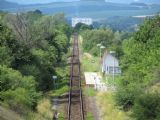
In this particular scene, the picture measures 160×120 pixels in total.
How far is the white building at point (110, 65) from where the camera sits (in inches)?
2569

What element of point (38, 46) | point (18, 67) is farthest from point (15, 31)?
point (18, 67)

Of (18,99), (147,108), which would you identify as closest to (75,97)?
(18,99)

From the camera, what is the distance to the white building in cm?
6525

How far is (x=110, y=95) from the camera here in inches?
1817

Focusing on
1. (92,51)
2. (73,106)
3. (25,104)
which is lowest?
(92,51)

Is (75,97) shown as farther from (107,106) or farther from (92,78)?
(92,78)

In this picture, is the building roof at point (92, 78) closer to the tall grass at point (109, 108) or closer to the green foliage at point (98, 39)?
the tall grass at point (109, 108)

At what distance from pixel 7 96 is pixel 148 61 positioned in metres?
18.4

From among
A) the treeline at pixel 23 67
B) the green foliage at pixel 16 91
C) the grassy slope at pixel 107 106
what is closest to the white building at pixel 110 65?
the treeline at pixel 23 67

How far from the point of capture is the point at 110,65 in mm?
66062

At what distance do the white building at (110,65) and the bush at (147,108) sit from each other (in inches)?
1281

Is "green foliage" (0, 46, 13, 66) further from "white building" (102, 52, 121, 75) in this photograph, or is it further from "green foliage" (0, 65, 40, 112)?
"white building" (102, 52, 121, 75)

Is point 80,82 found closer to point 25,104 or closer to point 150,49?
point 150,49

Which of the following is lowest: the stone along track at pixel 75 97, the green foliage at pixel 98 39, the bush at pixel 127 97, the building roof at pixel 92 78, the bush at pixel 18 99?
the green foliage at pixel 98 39
